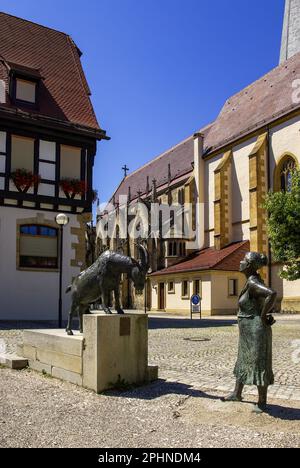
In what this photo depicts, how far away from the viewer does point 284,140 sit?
29.8 m

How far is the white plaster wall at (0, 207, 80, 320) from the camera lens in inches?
722

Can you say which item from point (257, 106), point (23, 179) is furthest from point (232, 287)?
point (23, 179)

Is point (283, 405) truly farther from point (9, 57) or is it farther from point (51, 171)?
point (9, 57)

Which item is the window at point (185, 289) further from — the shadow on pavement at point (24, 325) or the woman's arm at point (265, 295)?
Result: the woman's arm at point (265, 295)

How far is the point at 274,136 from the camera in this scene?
3061 cm

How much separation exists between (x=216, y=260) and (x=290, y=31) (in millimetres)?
23190

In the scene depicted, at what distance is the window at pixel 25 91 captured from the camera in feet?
64.7

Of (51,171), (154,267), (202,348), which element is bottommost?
(202,348)

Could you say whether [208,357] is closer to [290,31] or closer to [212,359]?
[212,359]

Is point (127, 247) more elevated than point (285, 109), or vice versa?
point (285, 109)
